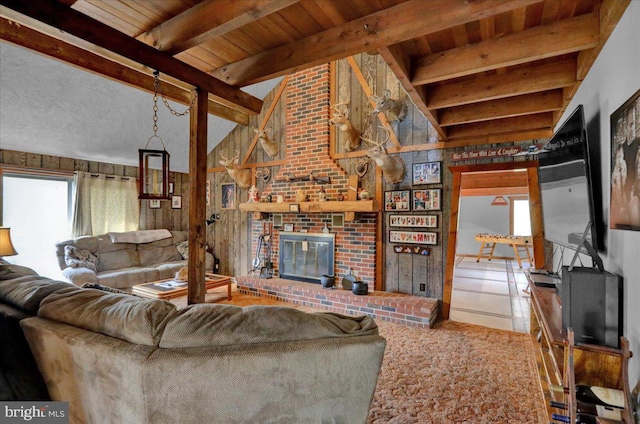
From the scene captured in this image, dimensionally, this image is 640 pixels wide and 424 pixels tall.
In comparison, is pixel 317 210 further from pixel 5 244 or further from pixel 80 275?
pixel 5 244

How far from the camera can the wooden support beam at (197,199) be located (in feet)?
7.29

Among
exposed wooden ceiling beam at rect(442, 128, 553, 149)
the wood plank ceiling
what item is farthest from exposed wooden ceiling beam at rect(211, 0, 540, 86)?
exposed wooden ceiling beam at rect(442, 128, 553, 149)

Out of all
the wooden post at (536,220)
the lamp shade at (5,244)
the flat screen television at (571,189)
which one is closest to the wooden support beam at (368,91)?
the wooden post at (536,220)

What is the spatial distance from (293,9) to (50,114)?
4.08 meters

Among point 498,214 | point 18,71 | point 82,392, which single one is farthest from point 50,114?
point 498,214

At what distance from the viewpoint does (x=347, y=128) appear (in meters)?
4.06

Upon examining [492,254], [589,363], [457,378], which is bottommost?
[457,378]

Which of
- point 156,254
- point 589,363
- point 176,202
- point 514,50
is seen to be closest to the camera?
point 589,363

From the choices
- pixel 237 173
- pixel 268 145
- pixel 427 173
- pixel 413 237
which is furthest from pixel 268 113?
pixel 413 237

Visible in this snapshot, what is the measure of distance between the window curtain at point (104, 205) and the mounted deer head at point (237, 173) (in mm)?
1890

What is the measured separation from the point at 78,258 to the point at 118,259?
0.61m

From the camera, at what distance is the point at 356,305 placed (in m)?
3.75

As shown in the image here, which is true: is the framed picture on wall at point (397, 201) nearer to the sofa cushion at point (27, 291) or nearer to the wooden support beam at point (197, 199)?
the wooden support beam at point (197, 199)

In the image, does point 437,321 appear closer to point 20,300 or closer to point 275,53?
point 275,53
